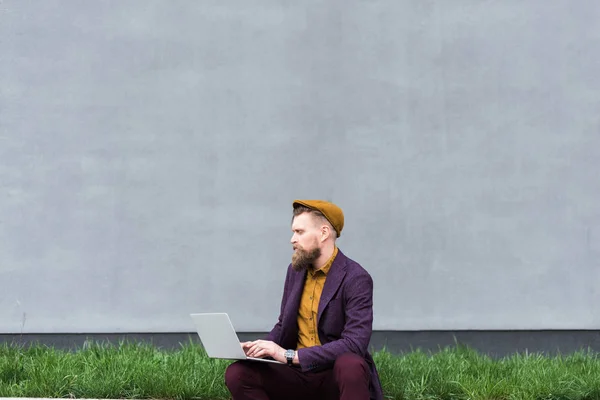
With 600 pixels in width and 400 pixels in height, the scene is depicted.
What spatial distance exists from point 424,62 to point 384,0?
707 millimetres

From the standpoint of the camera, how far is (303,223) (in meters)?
4.21

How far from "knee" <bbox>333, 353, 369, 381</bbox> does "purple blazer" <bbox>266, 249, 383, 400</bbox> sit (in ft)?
0.34

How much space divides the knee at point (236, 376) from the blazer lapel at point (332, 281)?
1.52 ft

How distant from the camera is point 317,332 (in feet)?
13.8

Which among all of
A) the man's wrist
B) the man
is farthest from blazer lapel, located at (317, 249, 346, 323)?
the man's wrist

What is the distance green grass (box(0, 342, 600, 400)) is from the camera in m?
5.04

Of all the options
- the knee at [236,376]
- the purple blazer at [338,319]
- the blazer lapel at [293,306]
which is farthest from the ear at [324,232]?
the knee at [236,376]

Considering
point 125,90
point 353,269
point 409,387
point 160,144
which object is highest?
point 125,90

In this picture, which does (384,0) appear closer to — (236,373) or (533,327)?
(533,327)

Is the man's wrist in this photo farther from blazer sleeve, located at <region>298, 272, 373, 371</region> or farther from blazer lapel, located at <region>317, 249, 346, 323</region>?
blazer lapel, located at <region>317, 249, 346, 323</region>

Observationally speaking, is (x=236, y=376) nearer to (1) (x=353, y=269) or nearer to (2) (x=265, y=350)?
(2) (x=265, y=350)

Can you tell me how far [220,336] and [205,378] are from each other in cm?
143

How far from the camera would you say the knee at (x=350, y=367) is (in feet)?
12.3

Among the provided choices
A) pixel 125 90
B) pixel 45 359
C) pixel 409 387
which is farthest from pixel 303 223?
pixel 125 90
